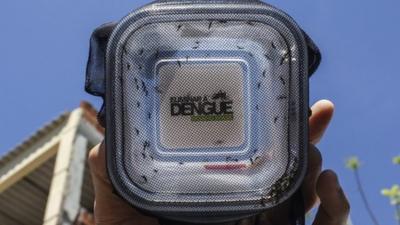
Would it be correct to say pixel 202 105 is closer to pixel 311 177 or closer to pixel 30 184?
pixel 311 177

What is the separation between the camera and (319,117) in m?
1.10

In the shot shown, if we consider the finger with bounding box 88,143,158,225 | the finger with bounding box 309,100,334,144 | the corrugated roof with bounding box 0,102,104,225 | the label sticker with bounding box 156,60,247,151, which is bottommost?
the corrugated roof with bounding box 0,102,104,225

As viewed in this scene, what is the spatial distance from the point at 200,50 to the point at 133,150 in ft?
0.47

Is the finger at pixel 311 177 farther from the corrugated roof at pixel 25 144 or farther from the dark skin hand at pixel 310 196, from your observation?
the corrugated roof at pixel 25 144

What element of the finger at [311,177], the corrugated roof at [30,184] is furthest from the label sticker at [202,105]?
the corrugated roof at [30,184]

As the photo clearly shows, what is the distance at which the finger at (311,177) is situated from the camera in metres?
1.05

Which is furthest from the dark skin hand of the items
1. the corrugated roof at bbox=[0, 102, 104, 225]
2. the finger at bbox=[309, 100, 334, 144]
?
the corrugated roof at bbox=[0, 102, 104, 225]

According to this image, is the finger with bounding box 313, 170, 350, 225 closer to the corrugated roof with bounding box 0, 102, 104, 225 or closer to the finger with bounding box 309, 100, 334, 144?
the finger with bounding box 309, 100, 334, 144

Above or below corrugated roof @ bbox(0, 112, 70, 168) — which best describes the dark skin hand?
above

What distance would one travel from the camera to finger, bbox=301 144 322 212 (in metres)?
1.05

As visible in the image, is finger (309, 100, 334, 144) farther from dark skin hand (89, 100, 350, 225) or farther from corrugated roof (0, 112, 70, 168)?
corrugated roof (0, 112, 70, 168)

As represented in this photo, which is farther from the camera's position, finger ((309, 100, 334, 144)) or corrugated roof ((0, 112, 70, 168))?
corrugated roof ((0, 112, 70, 168))

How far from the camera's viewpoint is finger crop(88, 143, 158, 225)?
108cm

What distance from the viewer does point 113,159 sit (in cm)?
102
